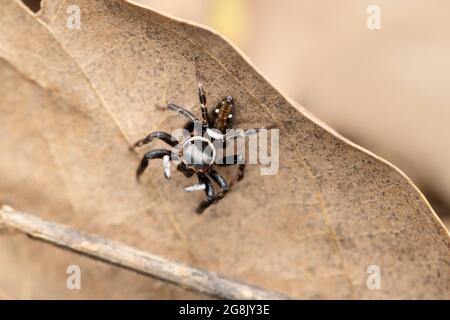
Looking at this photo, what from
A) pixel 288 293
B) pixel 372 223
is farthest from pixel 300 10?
pixel 288 293

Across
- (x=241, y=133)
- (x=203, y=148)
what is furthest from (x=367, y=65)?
(x=203, y=148)

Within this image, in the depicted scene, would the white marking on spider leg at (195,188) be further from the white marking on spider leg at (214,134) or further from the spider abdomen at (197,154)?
the white marking on spider leg at (214,134)

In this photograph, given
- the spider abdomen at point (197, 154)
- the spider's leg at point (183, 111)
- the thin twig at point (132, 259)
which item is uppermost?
the spider's leg at point (183, 111)

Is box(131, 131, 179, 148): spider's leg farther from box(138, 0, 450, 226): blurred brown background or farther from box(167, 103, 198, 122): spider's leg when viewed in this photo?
box(138, 0, 450, 226): blurred brown background

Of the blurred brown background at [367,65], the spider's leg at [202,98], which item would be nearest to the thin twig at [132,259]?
the spider's leg at [202,98]

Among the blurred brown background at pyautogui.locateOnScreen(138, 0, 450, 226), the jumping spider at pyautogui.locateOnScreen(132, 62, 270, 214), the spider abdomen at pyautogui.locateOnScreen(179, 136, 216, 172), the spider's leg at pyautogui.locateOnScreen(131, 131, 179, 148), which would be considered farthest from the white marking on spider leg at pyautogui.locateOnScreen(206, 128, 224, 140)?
the blurred brown background at pyautogui.locateOnScreen(138, 0, 450, 226)
